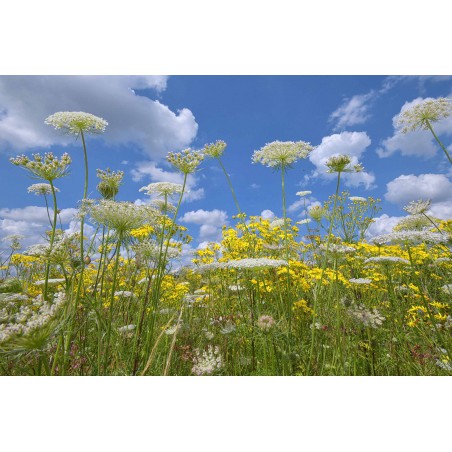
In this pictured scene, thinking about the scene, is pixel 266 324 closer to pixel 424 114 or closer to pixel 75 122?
pixel 75 122

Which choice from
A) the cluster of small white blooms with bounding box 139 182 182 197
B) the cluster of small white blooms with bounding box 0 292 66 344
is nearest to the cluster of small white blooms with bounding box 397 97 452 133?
the cluster of small white blooms with bounding box 139 182 182 197

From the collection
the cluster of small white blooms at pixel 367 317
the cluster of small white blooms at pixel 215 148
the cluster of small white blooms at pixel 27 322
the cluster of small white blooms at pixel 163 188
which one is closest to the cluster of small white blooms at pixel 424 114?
the cluster of small white blooms at pixel 215 148

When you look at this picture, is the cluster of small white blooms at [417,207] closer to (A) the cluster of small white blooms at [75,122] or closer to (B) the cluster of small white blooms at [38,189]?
(A) the cluster of small white blooms at [75,122]

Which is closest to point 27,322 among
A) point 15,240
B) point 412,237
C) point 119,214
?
point 119,214

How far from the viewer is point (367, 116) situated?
238cm

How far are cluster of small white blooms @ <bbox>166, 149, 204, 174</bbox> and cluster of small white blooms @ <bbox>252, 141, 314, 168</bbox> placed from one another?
368 mm

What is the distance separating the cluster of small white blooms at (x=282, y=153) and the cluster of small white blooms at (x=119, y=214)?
2.68 ft

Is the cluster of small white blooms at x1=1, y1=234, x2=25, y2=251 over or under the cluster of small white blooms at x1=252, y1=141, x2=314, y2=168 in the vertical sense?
under

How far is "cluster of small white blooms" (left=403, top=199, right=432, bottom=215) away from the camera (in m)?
2.12

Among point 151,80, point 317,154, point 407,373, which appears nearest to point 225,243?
point 317,154

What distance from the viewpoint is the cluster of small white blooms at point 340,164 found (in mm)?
1922

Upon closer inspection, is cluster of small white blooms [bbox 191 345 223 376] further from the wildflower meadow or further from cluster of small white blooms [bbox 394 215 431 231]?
cluster of small white blooms [bbox 394 215 431 231]
